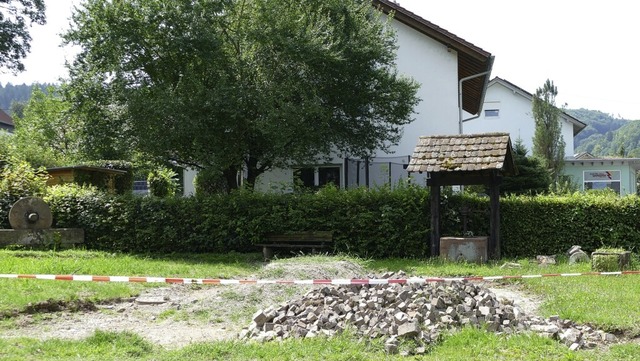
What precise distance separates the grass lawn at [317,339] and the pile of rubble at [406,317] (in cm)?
24

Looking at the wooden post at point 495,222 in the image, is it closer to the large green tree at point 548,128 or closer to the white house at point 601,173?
the large green tree at point 548,128

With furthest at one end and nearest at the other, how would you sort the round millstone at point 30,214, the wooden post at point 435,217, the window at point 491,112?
the window at point 491,112 < the round millstone at point 30,214 < the wooden post at point 435,217

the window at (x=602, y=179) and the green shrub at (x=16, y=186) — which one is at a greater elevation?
the window at (x=602, y=179)

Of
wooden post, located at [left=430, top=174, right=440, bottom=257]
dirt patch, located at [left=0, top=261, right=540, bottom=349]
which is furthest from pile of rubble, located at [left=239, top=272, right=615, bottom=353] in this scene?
wooden post, located at [left=430, top=174, right=440, bottom=257]

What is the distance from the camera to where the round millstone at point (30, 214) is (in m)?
17.1

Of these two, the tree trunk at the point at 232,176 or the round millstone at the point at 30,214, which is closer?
the round millstone at the point at 30,214

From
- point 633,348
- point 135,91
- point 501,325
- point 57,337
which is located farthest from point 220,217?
point 633,348

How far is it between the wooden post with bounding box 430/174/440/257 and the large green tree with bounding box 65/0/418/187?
4.16 meters

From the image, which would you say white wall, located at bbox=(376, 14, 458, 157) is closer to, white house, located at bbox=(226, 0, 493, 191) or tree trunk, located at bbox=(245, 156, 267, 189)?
white house, located at bbox=(226, 0, 493, 191)

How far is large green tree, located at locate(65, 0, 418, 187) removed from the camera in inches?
697

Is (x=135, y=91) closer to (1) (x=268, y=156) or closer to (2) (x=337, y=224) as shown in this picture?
(1) (x=268, y=156)

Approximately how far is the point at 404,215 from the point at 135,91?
8865mm

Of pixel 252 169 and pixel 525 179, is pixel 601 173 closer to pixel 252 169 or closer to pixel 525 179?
pixel 525 179

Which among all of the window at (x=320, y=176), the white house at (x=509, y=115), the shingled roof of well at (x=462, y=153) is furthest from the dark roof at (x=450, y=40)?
the white house at (x=509, y=115)
